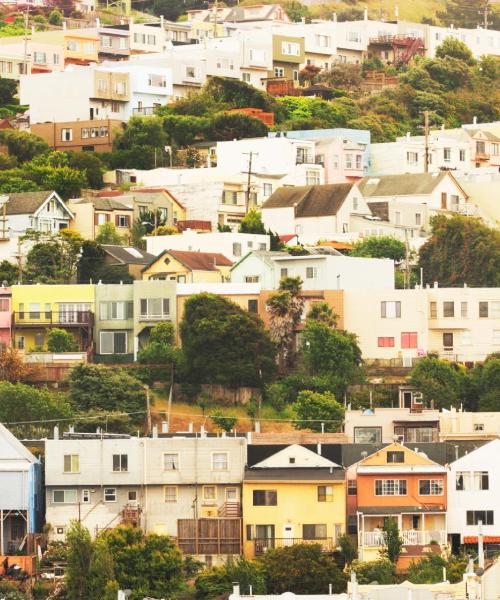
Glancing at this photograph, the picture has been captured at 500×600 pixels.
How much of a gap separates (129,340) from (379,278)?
10.7m

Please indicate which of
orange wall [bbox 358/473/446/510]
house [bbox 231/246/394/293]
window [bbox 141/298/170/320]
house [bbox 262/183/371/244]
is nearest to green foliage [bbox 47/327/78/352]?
window [bbox 141/298/170/320]

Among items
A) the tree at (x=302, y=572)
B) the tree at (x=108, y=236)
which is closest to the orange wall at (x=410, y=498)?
the tree at (x=302, y=572)

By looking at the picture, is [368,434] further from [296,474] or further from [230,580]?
[230,580]

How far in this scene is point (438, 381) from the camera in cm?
9150

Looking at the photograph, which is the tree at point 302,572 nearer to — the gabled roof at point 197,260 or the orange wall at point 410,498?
the orange wall at point 410,498

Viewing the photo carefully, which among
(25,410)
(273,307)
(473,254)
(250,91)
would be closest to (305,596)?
(25,410)

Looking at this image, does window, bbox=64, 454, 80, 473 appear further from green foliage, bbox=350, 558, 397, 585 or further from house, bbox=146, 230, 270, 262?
house, bbox=146, 230, 270, 262

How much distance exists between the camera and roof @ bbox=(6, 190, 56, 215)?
109 m

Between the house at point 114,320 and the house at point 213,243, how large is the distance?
8.19 metres

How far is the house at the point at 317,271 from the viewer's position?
99812 millimetres

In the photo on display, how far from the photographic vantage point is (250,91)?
136 m

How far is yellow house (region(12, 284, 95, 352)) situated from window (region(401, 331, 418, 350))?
11.6 meters

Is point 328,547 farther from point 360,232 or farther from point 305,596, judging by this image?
point 360,232

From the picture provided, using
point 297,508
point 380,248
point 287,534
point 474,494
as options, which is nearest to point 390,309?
point 380,248
